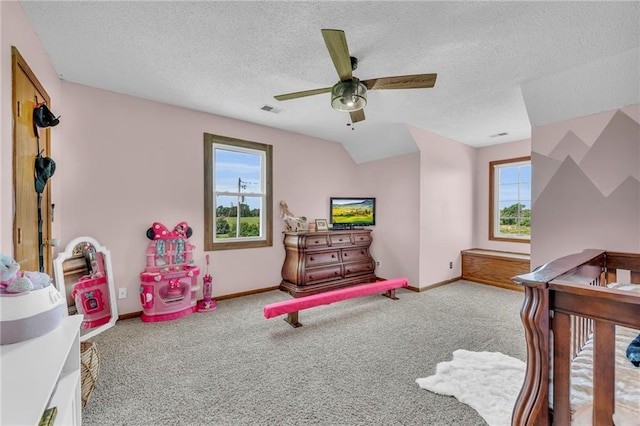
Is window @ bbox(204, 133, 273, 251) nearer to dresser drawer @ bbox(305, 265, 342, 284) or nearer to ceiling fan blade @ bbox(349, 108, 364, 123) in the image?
dresser drawer @ bbox(305, 265, 342, 284)

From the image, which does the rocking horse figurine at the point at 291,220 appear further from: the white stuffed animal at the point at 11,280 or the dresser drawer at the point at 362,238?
the white stuffed animal at the point at 11,280

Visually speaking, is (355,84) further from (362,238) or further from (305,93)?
(362,238)

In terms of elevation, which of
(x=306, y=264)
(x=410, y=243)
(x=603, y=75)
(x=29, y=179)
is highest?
(x=603, y=75)

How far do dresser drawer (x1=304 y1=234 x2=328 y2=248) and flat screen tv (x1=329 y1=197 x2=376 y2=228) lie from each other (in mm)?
603

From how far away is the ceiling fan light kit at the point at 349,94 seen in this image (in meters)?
2.15

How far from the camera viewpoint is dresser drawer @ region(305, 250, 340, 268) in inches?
164

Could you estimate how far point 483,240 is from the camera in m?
5.29

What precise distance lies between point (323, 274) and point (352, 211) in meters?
1.33

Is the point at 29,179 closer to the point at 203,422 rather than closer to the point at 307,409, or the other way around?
the point at 203,422

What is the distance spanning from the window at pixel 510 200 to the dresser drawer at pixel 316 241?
130 inches

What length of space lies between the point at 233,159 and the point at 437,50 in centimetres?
295

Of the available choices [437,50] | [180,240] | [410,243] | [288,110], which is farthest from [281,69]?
[410,243]

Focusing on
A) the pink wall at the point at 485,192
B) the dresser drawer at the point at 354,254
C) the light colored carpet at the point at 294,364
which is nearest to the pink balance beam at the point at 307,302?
the light colored carpet at the point at 294,364

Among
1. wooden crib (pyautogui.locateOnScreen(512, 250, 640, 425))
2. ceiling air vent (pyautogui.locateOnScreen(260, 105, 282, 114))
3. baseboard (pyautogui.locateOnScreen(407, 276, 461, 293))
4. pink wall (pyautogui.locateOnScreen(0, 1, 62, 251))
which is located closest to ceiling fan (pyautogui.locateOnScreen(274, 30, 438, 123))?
ceiling air vent (pyautogui.locateOnScreen(260, 105, 282, 114))
